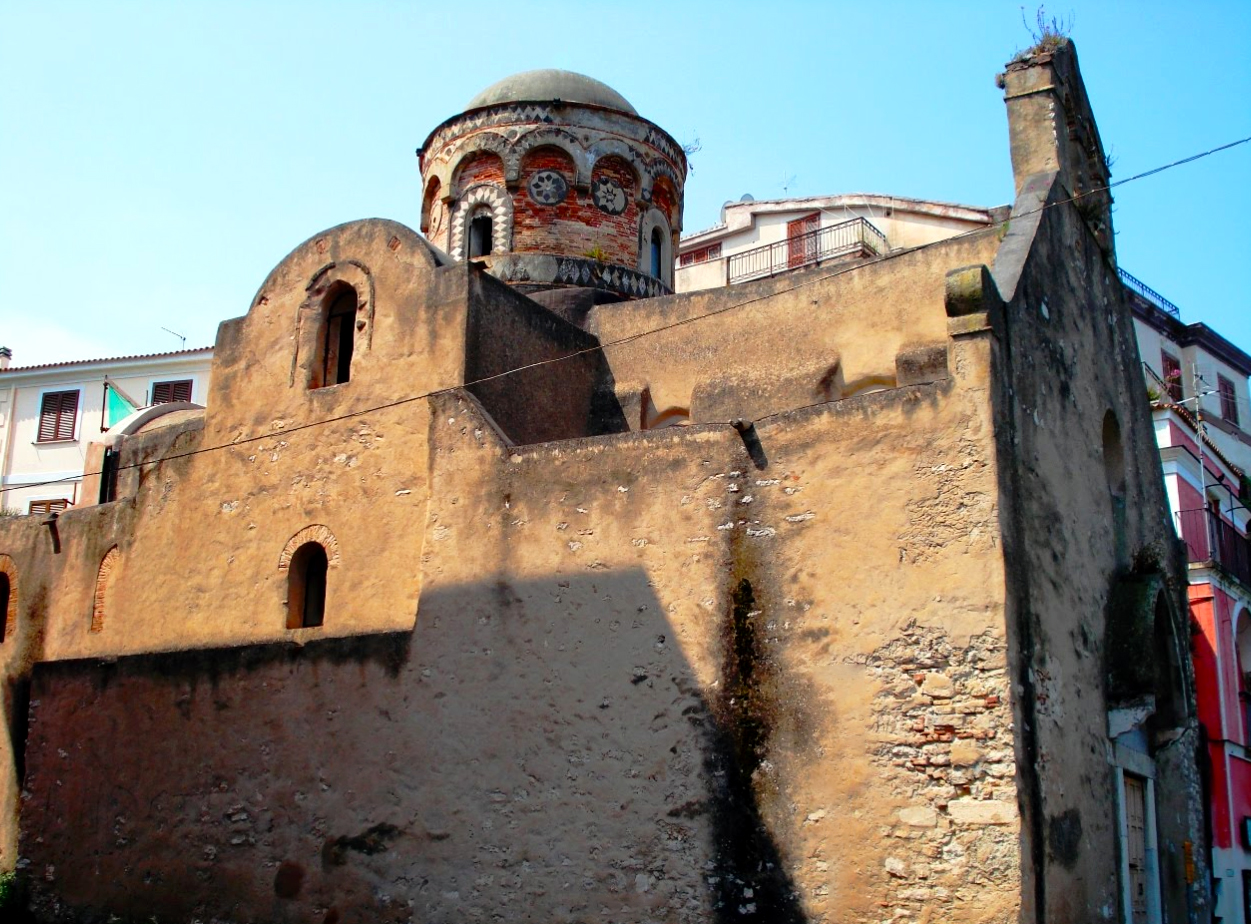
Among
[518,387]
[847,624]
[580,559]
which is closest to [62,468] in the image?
[518,387]

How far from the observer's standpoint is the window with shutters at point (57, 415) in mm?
32188

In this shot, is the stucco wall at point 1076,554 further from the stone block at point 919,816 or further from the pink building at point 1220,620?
the pink building at point 1220,620

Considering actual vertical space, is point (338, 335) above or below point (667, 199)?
below

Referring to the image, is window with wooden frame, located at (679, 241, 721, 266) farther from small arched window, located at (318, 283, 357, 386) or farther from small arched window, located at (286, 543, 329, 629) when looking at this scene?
small arched window, located at (286, 543, 329, 629)

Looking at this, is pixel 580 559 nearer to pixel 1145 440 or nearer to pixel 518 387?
pixel 518 387

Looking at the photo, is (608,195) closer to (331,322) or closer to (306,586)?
(331,322)

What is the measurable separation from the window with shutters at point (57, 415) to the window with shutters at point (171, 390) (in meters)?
1.98

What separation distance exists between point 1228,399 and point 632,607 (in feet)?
85.8

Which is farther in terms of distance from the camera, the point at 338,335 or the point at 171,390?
the point at 171,390

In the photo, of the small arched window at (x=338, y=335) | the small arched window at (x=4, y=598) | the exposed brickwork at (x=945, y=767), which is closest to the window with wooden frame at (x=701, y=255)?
the small arched window at (x=338, y=335)

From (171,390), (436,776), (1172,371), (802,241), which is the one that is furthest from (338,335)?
(1172,371)

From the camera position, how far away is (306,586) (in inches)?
536

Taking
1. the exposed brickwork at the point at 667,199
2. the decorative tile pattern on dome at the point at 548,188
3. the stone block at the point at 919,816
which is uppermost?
the exposed brickwork at the point at 667,199

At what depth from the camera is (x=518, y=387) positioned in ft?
45.0
